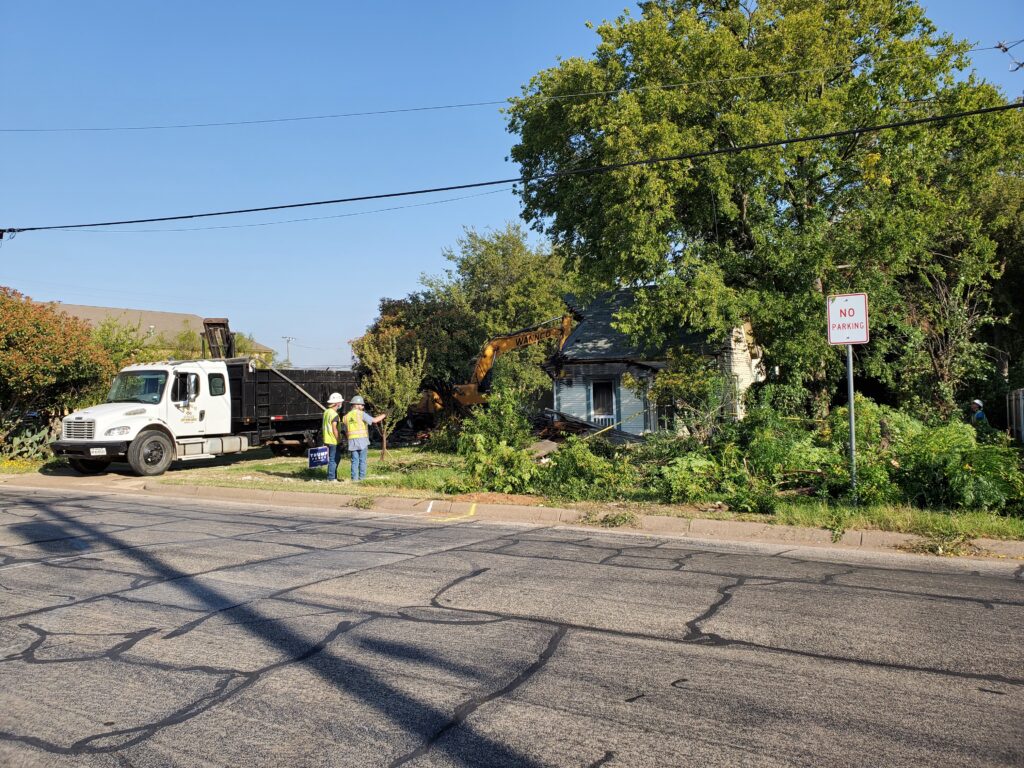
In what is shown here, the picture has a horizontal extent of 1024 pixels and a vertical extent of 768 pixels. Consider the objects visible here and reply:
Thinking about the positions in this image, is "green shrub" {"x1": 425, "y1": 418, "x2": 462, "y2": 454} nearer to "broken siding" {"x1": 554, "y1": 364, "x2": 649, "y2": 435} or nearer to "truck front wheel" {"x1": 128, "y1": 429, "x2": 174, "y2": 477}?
"broken siding" {"x1": 554, "y1": 364, "x2": 649, "y2": 435}

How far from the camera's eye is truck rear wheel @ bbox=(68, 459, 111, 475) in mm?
18203

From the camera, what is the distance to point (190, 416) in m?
19.2

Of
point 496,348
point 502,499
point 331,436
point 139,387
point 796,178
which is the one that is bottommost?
point 502,499

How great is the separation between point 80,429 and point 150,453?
150cm

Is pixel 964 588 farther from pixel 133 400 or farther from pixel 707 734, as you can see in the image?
pixel 133 400

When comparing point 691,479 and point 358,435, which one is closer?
point 691,479

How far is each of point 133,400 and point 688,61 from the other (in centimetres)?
1564

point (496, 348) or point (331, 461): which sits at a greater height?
point (496, 348)

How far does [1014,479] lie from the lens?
945cm

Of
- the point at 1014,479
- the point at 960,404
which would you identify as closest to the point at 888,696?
the point at 1014,479

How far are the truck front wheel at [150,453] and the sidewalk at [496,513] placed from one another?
0.40 metres

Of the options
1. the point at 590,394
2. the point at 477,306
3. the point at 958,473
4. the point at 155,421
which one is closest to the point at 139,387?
the point at 155,421

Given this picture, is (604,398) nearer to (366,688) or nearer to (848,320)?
(848,320)

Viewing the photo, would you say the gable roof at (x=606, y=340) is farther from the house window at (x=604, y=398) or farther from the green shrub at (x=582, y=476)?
the green shrub at (x=582, y=476)
